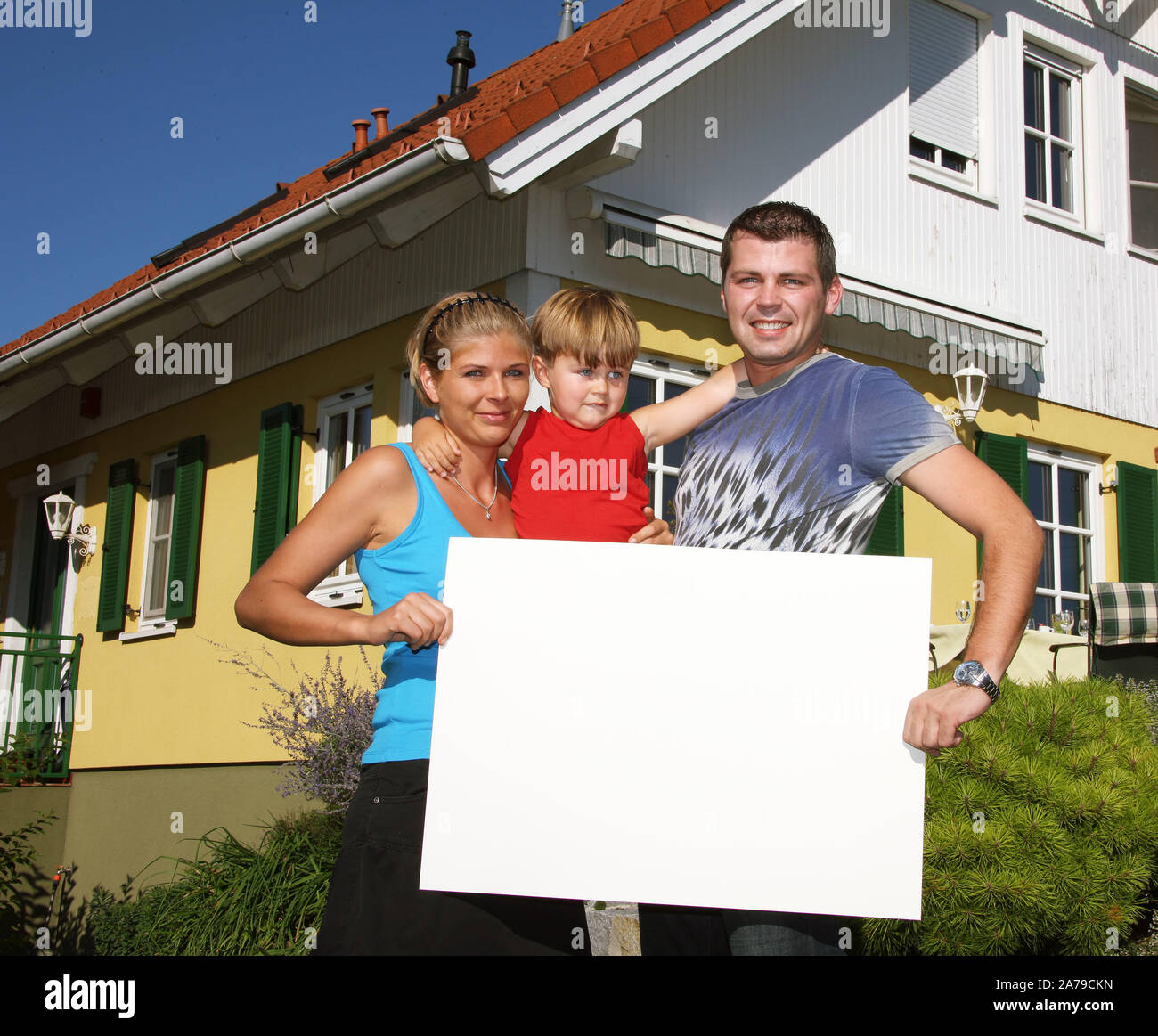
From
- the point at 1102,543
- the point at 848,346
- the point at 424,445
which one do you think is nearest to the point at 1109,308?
the point at 1102,543

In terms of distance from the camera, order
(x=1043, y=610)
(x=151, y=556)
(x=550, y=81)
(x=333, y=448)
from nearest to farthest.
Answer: (x=550, y=81) → (x=333, y=448) → (x=1043, y=610) → (x=151, y=556)

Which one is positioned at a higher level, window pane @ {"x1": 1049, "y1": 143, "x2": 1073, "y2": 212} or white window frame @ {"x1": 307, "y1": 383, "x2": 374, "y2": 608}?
window pane @ {"x1": 1049, "y1": 143, "x2": 1073, "y2": 212}

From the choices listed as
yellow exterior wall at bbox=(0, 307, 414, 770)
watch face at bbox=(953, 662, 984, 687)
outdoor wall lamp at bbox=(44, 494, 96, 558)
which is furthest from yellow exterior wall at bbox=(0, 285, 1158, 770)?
watch face at bbox=(953, 662, 984, 687)

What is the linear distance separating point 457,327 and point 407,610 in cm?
59

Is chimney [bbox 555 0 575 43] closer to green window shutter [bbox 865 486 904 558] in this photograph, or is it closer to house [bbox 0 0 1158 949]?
house [bbox 0 0 1158 949]

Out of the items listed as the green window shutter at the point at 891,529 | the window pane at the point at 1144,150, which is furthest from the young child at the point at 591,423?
the window pane at the point at 1144,150

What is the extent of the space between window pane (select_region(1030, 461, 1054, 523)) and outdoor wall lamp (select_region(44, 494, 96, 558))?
771 cm

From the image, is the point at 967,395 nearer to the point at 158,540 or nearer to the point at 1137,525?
the point at 1137,525

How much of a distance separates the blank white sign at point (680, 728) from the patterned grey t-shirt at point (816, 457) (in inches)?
8.5

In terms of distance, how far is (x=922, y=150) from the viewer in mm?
9320

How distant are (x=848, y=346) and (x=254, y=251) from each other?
3888 millimetres

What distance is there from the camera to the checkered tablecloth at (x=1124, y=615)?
22.1 feet

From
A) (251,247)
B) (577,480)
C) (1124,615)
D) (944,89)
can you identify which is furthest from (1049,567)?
(577,480)

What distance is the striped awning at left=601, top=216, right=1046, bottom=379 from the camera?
22.4 feet
